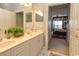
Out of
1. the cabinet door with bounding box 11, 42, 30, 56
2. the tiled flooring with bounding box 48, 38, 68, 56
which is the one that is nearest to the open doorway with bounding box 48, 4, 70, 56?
the tiled flooring with bounding box 48, 38, 68, 56

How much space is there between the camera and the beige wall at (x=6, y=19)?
1.69 metres

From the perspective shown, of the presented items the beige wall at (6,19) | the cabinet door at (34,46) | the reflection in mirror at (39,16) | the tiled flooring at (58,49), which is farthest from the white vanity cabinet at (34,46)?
the reflection in mirror at (39,16)

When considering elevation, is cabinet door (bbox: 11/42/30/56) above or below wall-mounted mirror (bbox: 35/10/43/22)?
below

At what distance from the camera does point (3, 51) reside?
3.34 ft

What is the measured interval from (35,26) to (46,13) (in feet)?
1.96

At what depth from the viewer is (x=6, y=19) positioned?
176cm

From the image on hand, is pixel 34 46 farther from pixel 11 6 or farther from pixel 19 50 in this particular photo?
pixel 11 6

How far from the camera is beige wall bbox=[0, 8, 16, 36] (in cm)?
169

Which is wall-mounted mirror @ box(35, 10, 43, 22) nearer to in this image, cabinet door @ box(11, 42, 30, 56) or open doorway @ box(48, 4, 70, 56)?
open doorway @ box(48, 4, 70, 56)

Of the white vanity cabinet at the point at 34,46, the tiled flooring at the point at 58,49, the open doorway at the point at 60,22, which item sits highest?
the open doorway at the point at 60,22

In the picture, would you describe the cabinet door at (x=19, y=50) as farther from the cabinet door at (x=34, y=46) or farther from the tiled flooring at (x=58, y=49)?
the tiled flooring at (x=58, y=49)

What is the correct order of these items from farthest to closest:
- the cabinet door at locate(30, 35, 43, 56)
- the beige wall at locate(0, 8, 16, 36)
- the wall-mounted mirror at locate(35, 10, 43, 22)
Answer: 1. the wall-mounted mirror at locate(35, 10, 43, 22)
2. the cabinet door at locate(30, 35, 43, 56)
3. the beige wall at locate(0, 8, 16, 36)

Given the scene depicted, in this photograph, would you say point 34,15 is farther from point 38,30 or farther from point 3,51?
point 3,51

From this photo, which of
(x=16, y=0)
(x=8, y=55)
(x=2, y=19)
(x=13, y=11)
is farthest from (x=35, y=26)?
(x=8, y=55)
